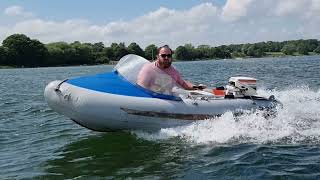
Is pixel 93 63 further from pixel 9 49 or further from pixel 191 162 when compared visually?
pixel 191 162

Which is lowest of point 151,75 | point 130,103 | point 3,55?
point 130,103

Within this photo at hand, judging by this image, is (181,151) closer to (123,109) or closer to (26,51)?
(123,109)

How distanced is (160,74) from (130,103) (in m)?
1.08

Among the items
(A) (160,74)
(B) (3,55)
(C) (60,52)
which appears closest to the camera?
(A) (160,74)

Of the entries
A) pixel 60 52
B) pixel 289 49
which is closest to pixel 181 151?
pixel 60 52

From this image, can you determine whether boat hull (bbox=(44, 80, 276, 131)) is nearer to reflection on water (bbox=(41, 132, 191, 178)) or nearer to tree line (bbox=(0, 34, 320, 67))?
reflection on water (bbox=(41, 132, 191, 178))

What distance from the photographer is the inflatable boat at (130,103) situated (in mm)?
10266

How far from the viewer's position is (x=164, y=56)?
1095 centimetres

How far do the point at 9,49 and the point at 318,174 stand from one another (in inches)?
4007

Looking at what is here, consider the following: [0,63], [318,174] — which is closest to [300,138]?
[318,174]

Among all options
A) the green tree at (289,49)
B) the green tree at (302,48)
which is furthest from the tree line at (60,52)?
the green tree at (302,48)

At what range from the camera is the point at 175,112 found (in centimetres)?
1049

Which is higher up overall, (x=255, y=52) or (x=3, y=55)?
(x=3, y=55)

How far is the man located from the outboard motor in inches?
53.8
